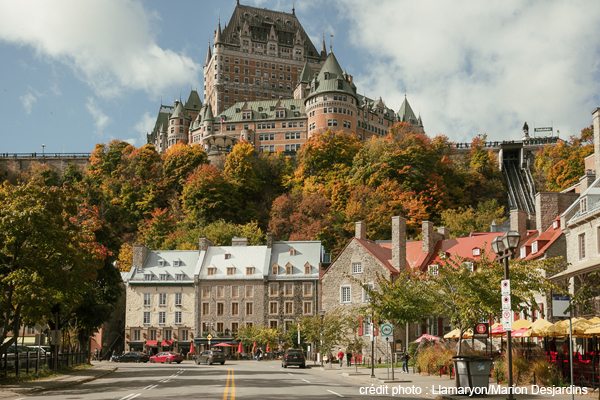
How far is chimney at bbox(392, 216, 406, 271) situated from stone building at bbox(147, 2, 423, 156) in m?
66.9

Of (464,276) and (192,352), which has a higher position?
(464,276)

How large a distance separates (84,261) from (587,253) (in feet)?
86.4

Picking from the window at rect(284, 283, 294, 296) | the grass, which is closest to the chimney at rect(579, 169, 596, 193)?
the window at rect(284, 283, 294, 296)

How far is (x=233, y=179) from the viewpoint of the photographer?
10050 cm

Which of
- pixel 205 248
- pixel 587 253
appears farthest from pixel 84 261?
pixel 205 248

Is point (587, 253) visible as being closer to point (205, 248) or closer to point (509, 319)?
point (509, 319)

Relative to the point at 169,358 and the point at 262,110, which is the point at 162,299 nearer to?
the point at 169,358

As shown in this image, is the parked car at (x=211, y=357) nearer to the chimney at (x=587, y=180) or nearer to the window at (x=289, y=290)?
the window at (x=289, y=290)

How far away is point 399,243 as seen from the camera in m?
53.4

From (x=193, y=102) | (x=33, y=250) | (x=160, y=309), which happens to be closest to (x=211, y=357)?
(x=160, y=309)

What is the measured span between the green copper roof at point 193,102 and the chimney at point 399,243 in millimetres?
112935

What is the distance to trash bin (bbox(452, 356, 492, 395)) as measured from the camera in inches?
830

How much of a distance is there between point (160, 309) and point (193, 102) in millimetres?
98554

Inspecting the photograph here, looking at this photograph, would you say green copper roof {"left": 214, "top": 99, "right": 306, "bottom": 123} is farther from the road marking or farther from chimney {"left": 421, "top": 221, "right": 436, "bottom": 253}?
the road marking
